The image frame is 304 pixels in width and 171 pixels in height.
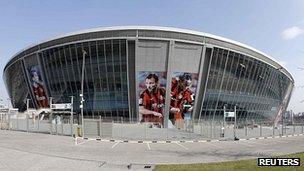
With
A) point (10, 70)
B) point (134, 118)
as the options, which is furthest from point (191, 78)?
point (10, 70)

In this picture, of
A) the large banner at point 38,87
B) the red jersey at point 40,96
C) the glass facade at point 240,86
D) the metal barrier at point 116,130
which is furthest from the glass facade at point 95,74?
the glass facade at point 240,86

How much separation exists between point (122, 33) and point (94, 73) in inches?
386

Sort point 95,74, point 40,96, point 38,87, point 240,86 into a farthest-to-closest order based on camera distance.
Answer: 1. point 40,96
2. point 38,87
3. point 240,86
4. point 95,74

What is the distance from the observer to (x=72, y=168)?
1583cm

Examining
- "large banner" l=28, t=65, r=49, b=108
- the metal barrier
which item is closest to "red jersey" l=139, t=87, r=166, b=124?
the metal barrier

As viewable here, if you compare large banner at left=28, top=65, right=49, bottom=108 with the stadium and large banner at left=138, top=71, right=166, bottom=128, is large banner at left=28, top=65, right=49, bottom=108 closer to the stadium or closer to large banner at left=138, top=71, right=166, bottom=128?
the stadium

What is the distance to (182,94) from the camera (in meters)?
67.3

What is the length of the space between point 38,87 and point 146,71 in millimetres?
28518

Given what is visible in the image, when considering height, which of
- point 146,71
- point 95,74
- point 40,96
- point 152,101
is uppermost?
point 146,71

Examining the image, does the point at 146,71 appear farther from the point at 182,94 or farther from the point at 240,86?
the point at 240,86

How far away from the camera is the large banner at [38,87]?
79412 millimetres

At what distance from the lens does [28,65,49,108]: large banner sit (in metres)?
79.4

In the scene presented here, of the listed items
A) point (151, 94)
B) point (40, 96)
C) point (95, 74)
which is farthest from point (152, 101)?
point (40, 96)

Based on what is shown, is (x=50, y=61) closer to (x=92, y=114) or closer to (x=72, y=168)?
(x=92, y=114)
